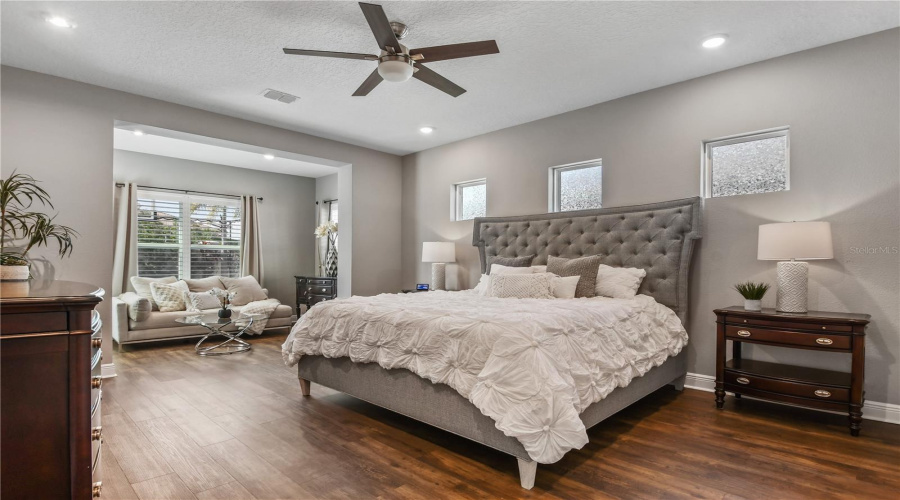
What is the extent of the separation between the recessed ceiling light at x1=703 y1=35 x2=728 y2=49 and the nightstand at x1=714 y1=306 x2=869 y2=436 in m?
1.88

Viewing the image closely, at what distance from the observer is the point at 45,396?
123 centimetres

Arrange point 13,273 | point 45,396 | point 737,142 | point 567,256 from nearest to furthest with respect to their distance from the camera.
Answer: point 45,396
point 13,273
point 737,142
point 567,256

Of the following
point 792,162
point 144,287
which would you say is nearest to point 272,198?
point 144,287

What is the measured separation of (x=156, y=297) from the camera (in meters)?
5.76

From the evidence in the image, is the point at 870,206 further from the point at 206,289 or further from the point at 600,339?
the point at 206,289

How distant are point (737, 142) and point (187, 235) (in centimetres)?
707

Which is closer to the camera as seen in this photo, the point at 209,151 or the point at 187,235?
the point at 209,151

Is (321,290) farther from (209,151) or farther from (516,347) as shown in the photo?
(516,347)

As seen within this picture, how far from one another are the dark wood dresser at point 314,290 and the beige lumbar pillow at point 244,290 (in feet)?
1.74

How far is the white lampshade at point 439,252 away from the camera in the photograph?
5.52m

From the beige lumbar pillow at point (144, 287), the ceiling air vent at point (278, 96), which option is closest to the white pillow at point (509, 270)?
the ceiling air vent at point (278, 96)

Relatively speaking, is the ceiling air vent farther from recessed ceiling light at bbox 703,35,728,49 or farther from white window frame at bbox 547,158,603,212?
recessed ceiling light at bbox 703,35,728,49

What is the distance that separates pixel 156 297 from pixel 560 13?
571cm

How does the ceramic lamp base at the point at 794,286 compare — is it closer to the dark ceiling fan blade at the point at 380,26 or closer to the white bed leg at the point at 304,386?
the dark ceiling fan blade at the point at 380,26
